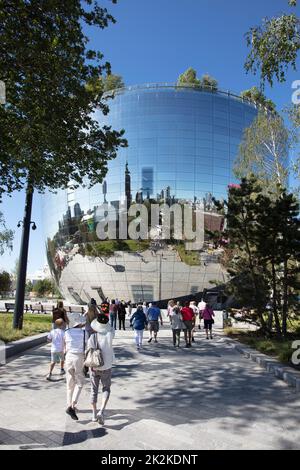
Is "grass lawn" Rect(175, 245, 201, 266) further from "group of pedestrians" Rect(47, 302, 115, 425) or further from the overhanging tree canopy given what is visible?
"group of pedestrians" Rect(47, 302, 115, 425)

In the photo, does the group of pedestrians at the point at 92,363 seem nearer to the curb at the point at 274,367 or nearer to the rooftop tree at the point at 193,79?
the curb at the point at 274,367

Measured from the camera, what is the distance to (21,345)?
42.2 feet

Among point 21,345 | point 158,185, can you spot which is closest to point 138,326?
point 21,345

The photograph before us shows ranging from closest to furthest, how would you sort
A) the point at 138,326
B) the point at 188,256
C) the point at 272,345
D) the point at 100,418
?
the point at 100,418
the point at 272,345
the point at 138,326
the point at 188,256

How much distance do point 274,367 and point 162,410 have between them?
4.66 metres

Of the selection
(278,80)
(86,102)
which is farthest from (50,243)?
(278,80)

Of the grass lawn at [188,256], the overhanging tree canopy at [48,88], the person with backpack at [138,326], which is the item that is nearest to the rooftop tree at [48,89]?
the overhanging tree canopy at [48,88]

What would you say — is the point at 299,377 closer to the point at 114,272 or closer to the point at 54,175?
the point at 54,175

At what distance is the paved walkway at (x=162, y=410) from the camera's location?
16.9ft

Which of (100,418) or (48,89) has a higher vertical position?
(48,89)

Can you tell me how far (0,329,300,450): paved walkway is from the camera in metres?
5.15

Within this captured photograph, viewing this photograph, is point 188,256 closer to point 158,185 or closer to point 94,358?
point 158,185

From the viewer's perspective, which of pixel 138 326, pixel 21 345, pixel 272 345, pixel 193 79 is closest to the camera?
pixel 21 345

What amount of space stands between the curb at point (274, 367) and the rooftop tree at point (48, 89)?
8.27 m
